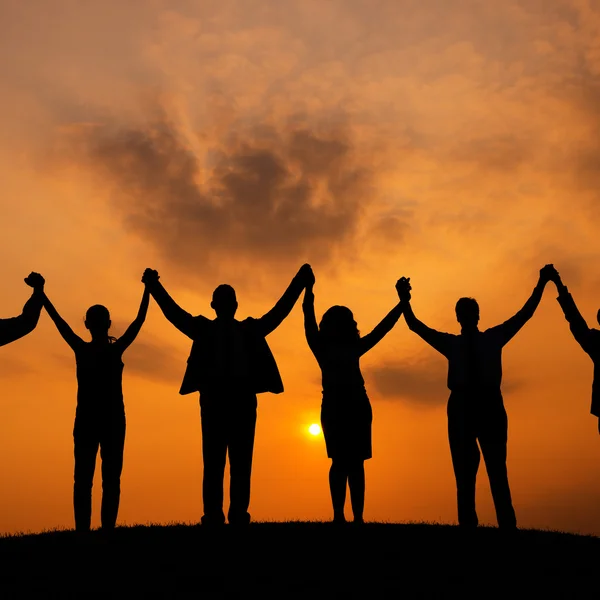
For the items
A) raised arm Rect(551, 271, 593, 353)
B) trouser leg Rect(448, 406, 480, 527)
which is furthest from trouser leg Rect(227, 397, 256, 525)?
raised arm Rect(551, 271, 593, 353)

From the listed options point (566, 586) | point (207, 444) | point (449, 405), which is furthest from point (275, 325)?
point (566, 586)

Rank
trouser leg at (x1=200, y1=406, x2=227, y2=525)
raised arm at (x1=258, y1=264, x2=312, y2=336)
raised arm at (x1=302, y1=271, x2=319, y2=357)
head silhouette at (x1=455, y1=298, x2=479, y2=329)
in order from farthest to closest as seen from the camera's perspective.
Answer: head silhouette at (x1=455, y1=298, x2=479, y2=329) < raised arm at (x1=302, y1=271, x2=319, y2=357) < raised arm at (x1=258, y1=264, x2=312, y2=336) < trouser leg at (x1=200, y1=406, x2=227, y2=525)

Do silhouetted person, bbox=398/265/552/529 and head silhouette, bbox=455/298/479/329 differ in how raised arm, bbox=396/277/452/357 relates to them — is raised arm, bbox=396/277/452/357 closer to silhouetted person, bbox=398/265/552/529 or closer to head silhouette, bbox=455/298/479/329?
silhouetted person, bbox=398/265/552/529

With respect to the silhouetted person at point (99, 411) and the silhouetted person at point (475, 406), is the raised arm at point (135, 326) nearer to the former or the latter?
the silhouetted person at point (99, 411)

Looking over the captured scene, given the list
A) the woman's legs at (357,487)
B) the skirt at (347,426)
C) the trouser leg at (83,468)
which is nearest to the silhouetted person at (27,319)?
the trouser leg at (83,468)

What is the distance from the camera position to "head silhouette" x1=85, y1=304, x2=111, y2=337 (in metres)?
12.3

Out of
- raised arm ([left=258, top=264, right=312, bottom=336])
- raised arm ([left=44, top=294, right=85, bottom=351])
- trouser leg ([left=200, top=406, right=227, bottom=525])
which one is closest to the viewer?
trouser leg ([left=200, top=406, right=227, bottom=525])

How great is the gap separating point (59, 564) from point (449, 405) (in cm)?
563

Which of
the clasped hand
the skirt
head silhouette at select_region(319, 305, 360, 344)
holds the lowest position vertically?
the skirt

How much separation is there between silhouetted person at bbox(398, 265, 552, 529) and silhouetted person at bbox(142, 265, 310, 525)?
2530mm

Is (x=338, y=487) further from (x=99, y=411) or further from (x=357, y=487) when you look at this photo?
(x=99, y=411)

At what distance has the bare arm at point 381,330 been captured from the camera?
12.4 metres

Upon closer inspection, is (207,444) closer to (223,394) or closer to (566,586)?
(223,394)

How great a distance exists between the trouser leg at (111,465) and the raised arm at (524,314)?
5.58 meters
